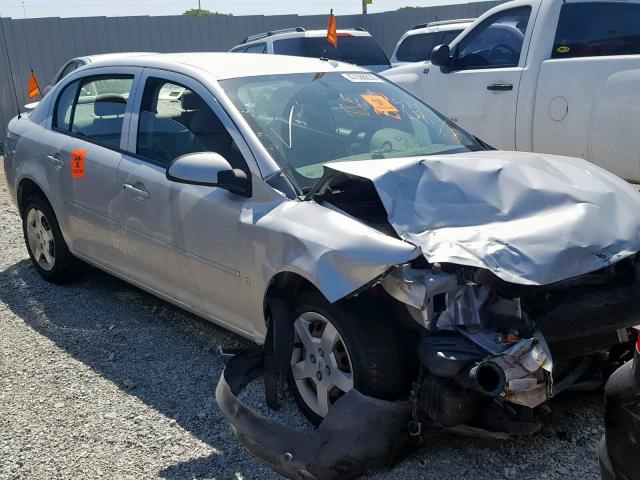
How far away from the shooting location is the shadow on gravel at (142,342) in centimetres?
359

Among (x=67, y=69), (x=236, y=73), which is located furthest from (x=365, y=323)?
(x=67, y=69)

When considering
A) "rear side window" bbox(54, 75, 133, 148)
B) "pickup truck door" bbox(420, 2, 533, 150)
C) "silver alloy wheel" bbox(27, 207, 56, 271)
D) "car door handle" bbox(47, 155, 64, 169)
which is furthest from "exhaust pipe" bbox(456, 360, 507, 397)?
"pickup truck door" bbox(420, 2, 533, 150)

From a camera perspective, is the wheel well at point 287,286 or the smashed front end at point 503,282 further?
the wheel well at point 287,286

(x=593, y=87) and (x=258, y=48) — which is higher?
(x=593, y=87)

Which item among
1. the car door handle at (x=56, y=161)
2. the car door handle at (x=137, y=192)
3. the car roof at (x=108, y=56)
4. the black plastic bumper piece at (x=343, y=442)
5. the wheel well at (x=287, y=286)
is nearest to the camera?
the black plastic bumper piece at (x=343, y=442)

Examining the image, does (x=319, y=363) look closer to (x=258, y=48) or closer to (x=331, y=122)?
(x=331, y=122)

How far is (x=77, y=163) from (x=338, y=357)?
102 inches

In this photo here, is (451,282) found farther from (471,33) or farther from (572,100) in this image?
(471,33)

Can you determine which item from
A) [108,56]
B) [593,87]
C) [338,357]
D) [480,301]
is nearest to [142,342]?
[338,357]

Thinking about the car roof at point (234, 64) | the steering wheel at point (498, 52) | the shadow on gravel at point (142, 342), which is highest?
the car roof at point (234, 64)

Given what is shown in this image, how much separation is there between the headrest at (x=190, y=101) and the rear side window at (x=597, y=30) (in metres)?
3.82

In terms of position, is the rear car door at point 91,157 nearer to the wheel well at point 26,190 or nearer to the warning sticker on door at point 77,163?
the warning sticker on door at point 77,163

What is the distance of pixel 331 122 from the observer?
4129mm

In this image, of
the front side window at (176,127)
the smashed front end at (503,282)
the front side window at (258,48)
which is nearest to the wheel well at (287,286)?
the smashed front end at (503,282)
